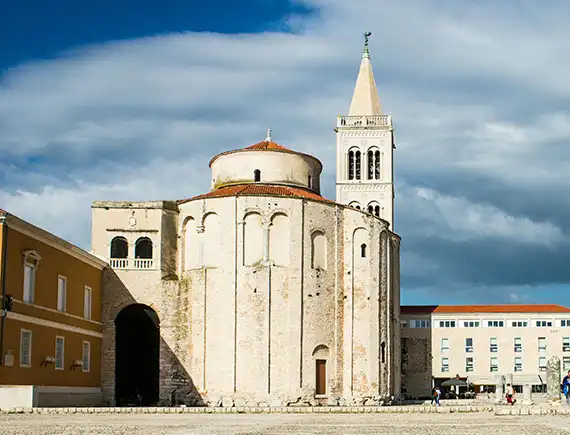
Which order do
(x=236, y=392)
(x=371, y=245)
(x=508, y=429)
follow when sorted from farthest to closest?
(x=371, y=245) → (x=236, y=392) → (x=508, y=429)

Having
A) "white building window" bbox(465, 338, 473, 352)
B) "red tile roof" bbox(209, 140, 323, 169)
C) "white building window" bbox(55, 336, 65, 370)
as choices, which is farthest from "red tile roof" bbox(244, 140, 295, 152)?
"white building window" bbox(465, 338, 473, 352)

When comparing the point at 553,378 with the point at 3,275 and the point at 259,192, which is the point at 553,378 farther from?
the point at 3,275

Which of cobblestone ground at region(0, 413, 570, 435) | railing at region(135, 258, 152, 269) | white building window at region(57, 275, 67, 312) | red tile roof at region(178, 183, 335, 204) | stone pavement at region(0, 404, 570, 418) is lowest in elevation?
stone pavement at region(0, 404, 570, 418)

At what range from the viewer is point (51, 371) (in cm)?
4094

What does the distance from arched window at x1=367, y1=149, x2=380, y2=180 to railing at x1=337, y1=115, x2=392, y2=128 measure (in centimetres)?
242

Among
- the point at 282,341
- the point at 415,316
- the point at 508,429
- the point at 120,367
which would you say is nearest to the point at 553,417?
the point at 508,429

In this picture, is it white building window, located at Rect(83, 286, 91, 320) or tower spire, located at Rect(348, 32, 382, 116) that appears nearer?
white building window, located at Rect(83, 286, 91, 320)

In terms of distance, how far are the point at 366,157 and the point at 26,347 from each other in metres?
46.7

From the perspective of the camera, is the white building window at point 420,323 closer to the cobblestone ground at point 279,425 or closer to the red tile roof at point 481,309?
the red tile roof at point 481,309

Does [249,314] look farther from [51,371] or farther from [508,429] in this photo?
[508,429]

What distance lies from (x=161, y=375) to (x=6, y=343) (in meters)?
14.6

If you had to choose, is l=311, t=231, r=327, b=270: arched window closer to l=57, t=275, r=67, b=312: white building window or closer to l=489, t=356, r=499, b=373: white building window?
l=57, t=275, r=67, b=312: white building window

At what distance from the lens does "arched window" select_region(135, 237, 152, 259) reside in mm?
52241

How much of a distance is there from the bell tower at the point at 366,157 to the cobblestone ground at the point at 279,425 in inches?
1941
